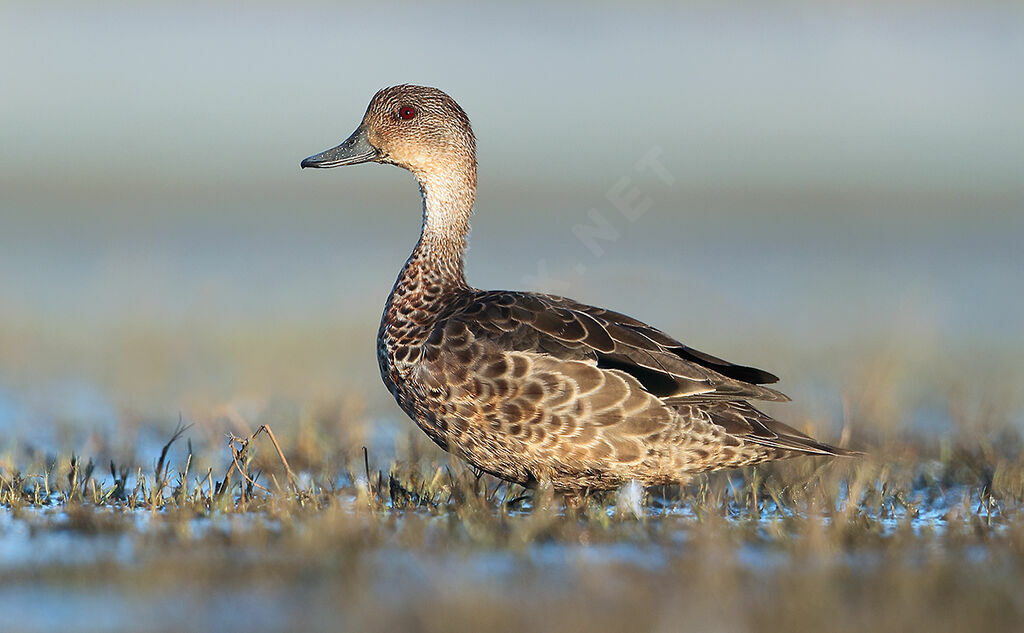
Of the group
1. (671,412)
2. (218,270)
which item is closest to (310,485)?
(671,412)

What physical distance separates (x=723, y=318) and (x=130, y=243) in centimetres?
796

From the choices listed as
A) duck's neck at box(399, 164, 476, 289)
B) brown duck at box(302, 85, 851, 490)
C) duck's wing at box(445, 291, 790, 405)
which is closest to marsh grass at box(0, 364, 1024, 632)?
brown duck at box(302, 85, 851, 490)

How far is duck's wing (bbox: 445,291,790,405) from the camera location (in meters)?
6.52

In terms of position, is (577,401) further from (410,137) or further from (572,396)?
(410,137)

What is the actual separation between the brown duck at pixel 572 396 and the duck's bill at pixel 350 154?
130 centimetres

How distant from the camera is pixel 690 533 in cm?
559

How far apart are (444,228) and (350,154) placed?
2.31ft

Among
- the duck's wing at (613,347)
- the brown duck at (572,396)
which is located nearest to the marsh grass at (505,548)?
the brown duck at (572,396)

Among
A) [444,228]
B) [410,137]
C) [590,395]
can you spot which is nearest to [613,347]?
[590,395]

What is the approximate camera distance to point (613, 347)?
659 centimetres

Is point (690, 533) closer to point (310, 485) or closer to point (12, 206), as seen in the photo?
point (310, 485)

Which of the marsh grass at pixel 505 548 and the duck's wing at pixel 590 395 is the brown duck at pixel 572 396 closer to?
the duck's wing at pixel 590 395

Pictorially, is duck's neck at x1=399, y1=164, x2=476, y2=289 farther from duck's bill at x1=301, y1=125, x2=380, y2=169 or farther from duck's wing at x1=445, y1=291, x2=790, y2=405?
duck's wing at x1=445, y1=291, x2=790, y2=405

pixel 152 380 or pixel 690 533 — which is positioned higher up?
pixel 152 380
